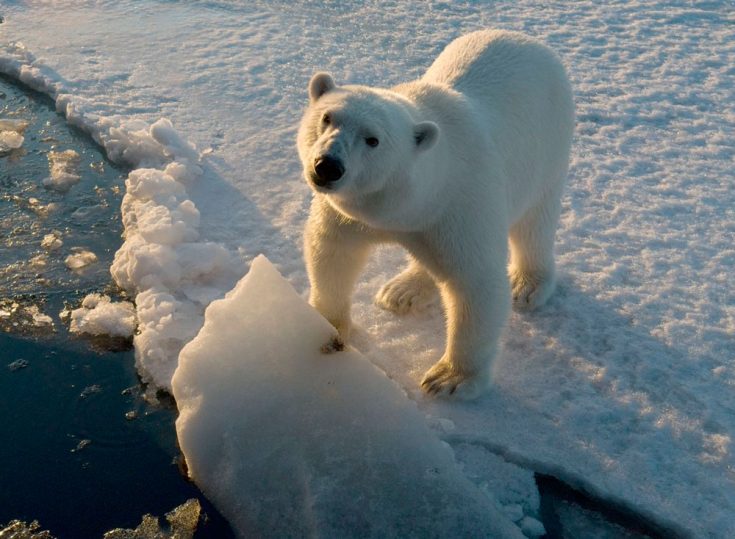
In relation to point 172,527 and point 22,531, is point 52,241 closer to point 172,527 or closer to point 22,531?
point 22,531

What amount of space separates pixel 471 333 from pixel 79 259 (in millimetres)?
1883

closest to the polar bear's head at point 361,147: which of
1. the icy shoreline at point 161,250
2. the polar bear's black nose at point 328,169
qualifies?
the polar bear's black nose at point 328,169

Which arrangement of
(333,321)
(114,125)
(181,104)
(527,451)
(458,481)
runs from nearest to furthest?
(458,481) → (527,451) → (333,321) → (114,125) → (181,104)

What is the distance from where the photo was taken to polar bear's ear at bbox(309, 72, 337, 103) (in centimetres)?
234

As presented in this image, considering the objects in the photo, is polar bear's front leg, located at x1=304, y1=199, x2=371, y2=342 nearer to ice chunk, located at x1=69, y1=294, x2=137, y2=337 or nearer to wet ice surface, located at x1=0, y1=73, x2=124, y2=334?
ice chunk, located at x1=69, y1=294, x2=137, y2=337

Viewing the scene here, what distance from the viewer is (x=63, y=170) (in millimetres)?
4117

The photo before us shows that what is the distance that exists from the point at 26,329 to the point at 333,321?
1236 millimetres

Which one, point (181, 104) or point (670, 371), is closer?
point (670, 371)

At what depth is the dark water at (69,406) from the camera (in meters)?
2.29

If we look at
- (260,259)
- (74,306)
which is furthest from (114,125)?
(260,259)

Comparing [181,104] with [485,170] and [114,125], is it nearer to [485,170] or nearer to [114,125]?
[114,125]

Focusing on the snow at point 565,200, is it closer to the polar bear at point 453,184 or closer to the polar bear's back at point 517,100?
the polar bear at point 453,184

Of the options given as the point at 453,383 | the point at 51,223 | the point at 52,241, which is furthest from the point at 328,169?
the point at 51,223

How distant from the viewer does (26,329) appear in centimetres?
298
